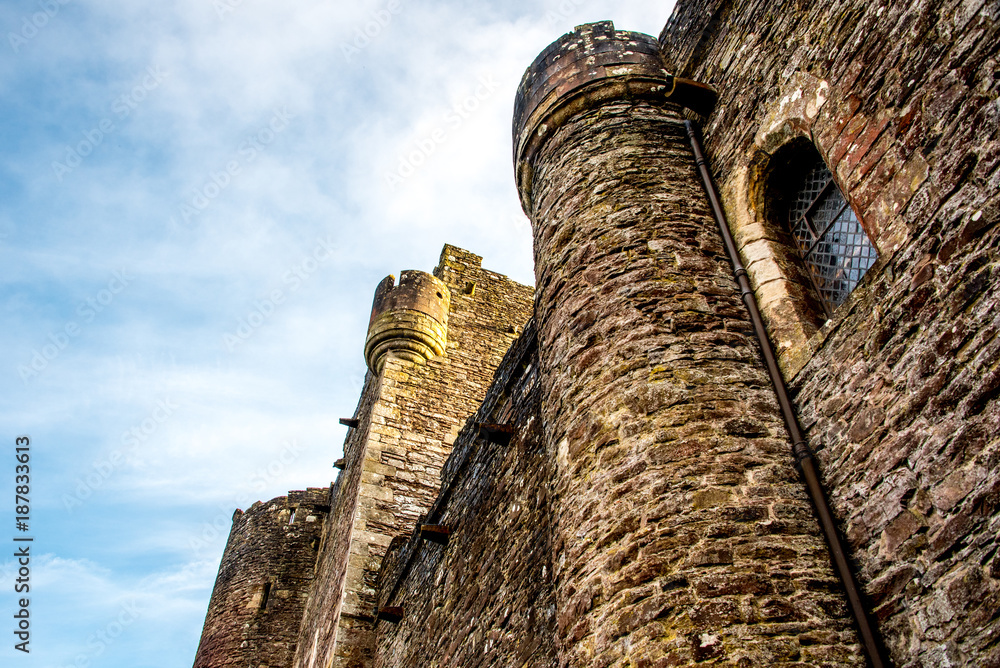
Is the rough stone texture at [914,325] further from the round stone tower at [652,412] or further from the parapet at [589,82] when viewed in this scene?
the parapet at [589,82]

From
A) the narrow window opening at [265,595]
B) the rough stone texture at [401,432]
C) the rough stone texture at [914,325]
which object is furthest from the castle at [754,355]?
the narrow window opening at [265,595]

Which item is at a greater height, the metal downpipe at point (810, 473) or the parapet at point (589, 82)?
the parapet at point (589, 82)

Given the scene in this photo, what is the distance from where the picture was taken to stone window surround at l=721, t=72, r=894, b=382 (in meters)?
2.98

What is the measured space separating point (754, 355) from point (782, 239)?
758mm

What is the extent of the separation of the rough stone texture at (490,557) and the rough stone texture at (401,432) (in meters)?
0.94

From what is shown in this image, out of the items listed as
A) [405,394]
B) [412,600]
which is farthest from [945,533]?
[405,394]

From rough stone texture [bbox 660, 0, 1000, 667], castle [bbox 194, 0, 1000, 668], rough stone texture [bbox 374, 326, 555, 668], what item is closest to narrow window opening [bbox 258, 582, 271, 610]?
rough stone texture [bbox 374, 326, 555, 668]

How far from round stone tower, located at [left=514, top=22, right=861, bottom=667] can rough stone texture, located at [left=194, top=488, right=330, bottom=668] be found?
36.8 ft

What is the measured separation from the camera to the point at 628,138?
4.15m

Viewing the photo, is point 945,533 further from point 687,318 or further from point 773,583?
point 687,318

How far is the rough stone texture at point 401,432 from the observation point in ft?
26.7

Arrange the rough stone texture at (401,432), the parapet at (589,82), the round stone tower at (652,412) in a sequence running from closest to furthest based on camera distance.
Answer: the round stone tower at (652,412) → the parapet at (589,82) → the rough stone texture at (401,432)

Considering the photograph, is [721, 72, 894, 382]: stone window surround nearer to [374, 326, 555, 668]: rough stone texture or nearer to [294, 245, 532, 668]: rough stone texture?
[374, 326, 555, 668]: rough stone texture

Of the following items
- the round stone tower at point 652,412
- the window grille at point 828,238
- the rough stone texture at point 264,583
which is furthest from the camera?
the rough stone texture at point 264,583
